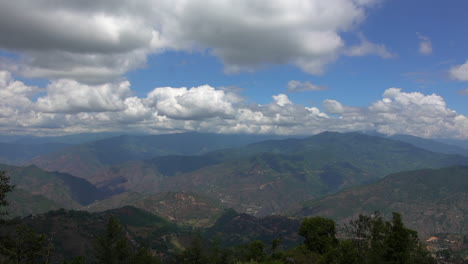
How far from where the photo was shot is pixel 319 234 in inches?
4769

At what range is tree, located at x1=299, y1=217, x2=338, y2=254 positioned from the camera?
389 ft

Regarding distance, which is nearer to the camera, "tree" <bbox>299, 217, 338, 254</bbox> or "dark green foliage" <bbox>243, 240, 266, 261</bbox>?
"tree" <bbox>299, 217, 338, 254</bbox>

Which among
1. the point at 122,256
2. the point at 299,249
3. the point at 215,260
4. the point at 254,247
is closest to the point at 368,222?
the point at 299,249

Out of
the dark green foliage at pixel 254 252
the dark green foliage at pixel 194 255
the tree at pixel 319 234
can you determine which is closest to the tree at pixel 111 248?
the dark green foliage at pixel 194 255

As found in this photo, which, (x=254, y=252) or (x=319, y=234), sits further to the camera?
(x=254, y=252)

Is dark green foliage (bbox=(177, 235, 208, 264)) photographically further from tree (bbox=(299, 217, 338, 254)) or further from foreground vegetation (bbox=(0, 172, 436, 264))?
tree (bbox=(299, 217, 338, 254))

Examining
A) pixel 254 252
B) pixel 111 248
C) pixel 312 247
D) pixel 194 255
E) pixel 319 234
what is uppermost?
pixel 319 234

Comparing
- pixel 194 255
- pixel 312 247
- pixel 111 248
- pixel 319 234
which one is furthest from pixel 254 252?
pixel 111 248

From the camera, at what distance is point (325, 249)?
11625 cm

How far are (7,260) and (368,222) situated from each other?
4202 inches

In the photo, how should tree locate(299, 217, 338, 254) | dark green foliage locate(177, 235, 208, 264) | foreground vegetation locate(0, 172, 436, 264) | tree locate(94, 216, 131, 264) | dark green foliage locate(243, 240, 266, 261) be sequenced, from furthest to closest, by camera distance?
dark green foliage locate(177, 235, 208, 264) → dark green foliage locate(243, 240, 266, 261) → tree locate(299, 217, 338, 254) → tree locate(94, 216, 131, 264) → foreground vegetation locate(0, 172, 436, 264)

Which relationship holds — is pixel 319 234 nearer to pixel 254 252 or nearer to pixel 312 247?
pixel 312 247

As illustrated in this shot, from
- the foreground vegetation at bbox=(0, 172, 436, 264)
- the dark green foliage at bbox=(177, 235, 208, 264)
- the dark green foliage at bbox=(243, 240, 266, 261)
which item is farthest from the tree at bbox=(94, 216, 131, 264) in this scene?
the dark green foliage at bbox=(243, 240, 266, 261)

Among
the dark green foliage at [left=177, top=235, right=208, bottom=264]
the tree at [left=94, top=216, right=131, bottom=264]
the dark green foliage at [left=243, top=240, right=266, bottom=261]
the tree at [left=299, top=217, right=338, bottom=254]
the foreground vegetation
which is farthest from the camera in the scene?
the dark green foliage at [left=177, top=235, right=208, bottom=264]
